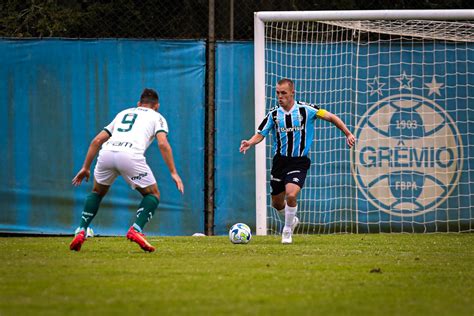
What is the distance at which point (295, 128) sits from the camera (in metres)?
11.9

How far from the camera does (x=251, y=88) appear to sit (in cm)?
1403

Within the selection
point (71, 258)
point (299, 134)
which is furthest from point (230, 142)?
point (71, 258)

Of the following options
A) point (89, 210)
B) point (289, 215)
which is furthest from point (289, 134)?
point (89, 210)

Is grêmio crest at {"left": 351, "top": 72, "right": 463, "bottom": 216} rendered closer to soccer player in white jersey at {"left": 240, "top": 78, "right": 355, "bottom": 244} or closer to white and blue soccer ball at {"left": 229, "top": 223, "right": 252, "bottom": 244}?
soccer player in white jersey at {"left": 240, "top": 78, "right": 355, "bottom": 244}

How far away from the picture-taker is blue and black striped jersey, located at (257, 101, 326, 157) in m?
11.9

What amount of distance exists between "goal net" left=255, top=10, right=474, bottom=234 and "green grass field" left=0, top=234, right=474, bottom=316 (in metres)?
2.85

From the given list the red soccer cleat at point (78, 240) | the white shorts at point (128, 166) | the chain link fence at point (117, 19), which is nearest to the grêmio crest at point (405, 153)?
the chain link fence at point (117, 19)

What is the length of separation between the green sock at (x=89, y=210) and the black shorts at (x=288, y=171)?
2.55 metres

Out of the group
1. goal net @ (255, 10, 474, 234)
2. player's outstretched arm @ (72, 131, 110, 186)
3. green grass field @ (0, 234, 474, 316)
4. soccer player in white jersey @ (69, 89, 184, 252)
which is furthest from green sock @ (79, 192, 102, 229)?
goal net @ (255, 10, 474, 234)

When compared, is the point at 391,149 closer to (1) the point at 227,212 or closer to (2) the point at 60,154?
(1) the point at 227,212

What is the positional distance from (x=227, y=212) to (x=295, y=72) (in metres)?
2.29

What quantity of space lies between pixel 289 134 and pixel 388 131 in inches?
111

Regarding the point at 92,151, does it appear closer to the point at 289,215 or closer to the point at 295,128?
the point at 289,215

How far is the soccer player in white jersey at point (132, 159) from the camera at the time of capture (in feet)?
31.9
